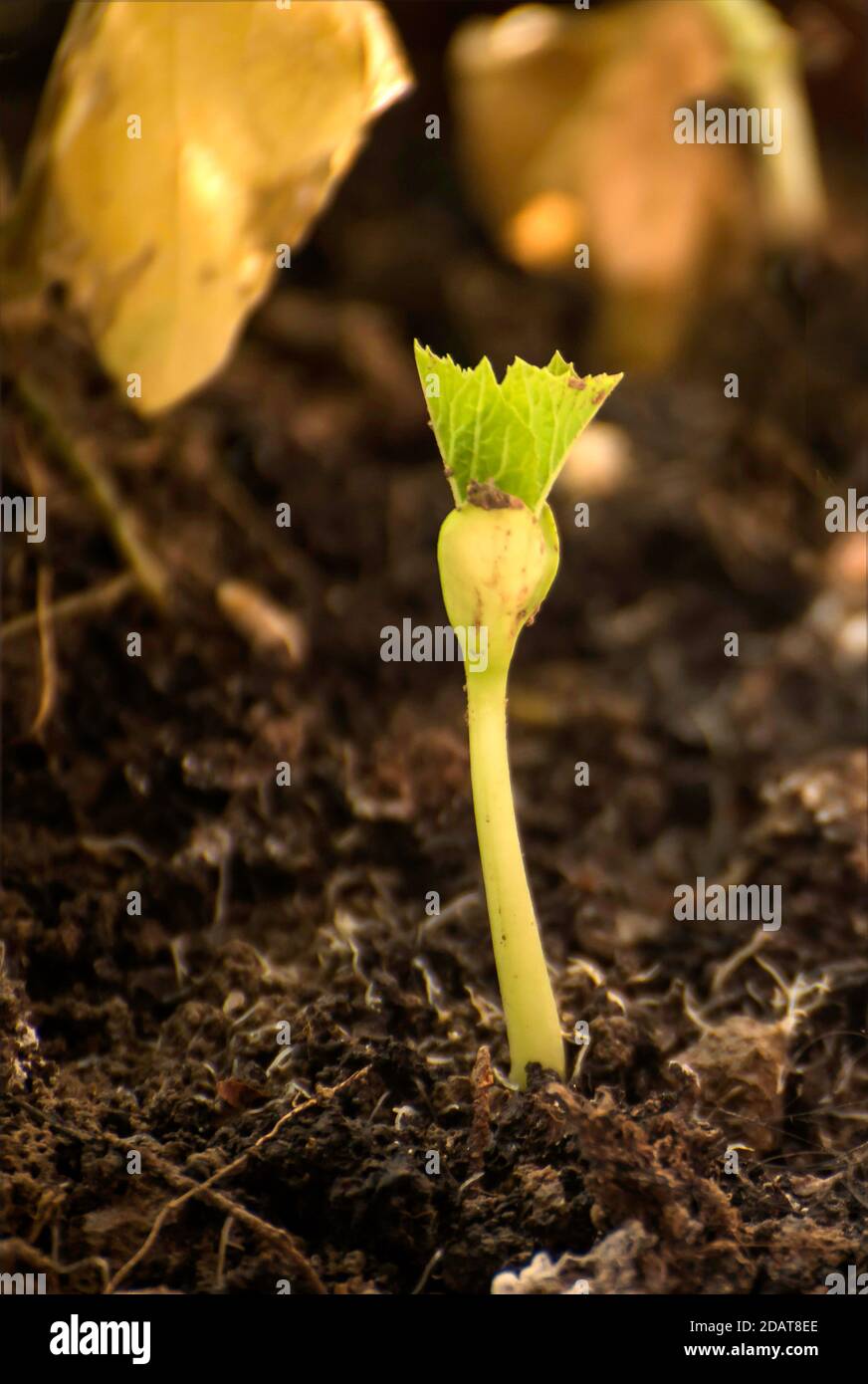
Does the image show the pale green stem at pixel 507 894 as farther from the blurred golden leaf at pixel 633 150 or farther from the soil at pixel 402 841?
the blurred golden leaf at pixel 633 150

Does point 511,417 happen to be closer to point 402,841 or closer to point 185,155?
point 402,841

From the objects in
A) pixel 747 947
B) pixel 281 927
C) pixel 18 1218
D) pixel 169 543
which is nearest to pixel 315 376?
pixel 169 543

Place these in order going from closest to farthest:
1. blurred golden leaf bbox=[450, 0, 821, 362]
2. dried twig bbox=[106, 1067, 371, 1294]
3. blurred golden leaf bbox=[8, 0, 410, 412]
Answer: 1. dried twig bbox=[106, 1067, 371, 1294]
2. blurred golden leaf bbox=[8, 0, 410, 412]
3. blurred golden leaf bbox=[450, 0, 821, 362]

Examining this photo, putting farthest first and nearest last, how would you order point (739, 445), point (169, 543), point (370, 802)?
point (739, 445)
point (169, 543)
point (370, 802)

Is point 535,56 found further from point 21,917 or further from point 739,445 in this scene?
point 21,917

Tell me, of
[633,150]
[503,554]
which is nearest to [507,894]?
[503,554]

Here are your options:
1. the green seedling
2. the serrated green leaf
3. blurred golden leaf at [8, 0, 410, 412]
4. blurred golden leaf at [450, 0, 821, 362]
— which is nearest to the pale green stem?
the green seedling

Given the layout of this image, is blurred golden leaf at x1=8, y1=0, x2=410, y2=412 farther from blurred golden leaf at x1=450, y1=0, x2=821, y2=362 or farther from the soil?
blurred golden leaf at x1=450, y1=0, x2=821, y2=362

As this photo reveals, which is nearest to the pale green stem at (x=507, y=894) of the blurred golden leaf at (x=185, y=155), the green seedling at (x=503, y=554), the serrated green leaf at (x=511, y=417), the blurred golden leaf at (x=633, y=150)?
the green seedling at (x=503, y=554)
